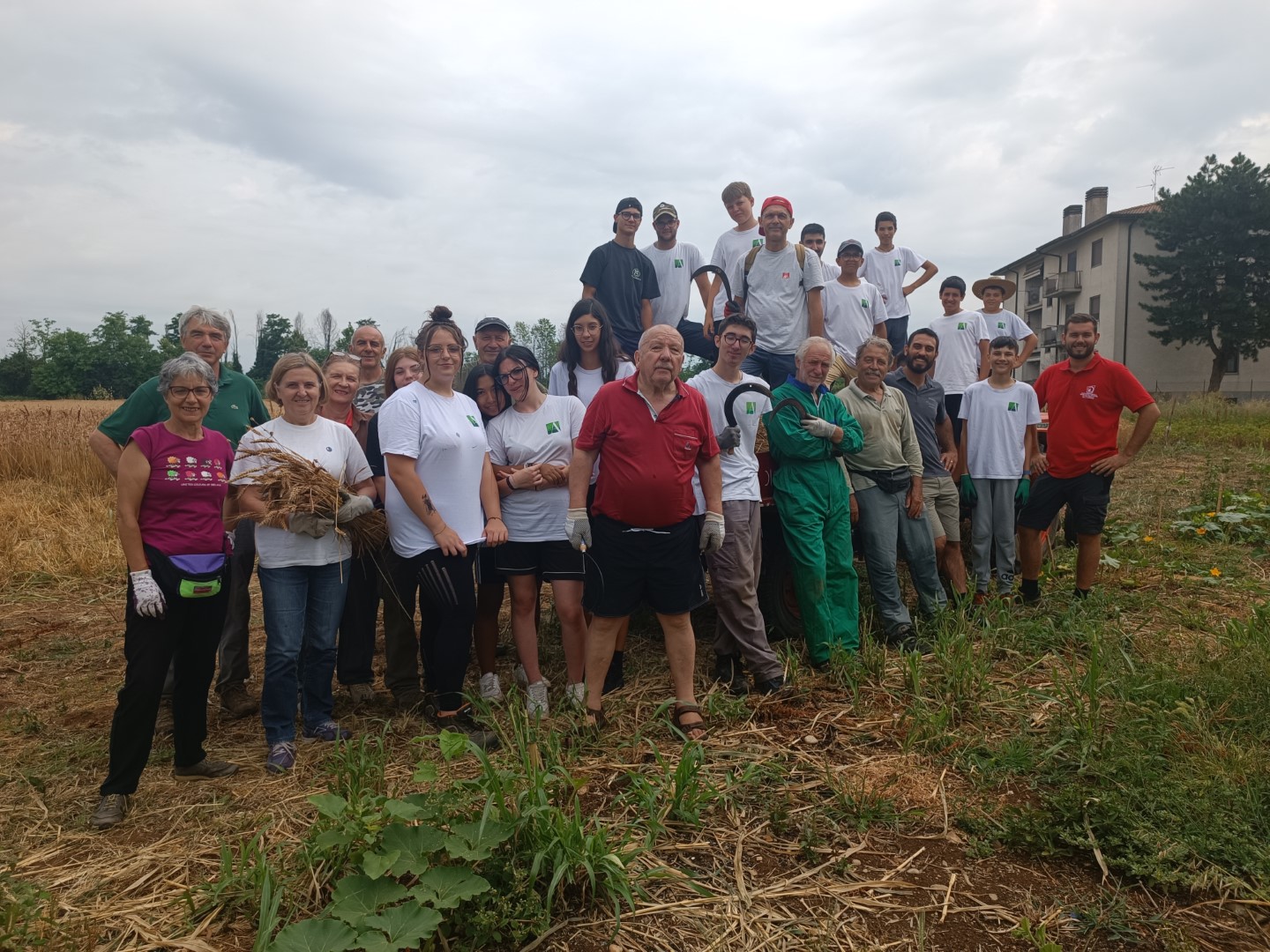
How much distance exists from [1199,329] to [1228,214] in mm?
5076

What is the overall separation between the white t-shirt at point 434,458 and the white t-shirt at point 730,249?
9.28ft

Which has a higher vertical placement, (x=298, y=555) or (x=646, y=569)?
(x=298, y=555)

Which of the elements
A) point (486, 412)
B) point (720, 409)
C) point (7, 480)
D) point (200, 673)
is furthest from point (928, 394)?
point (7, 480)

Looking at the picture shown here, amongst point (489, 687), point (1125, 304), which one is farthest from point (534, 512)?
point (1125, 304)

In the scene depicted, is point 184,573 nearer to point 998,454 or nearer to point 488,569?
point 488,569

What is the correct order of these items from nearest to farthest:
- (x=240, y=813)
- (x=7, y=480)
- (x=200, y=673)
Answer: (x=240, y=813) < (x=200, y=673) < (x=7, y=480)

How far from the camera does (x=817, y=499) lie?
15.3ft

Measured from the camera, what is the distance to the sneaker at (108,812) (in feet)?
10.5

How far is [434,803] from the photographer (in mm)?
2789

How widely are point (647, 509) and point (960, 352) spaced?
4.45m

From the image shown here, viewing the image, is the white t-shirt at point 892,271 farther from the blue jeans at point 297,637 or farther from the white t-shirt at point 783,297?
the blue jeans at point 297,637

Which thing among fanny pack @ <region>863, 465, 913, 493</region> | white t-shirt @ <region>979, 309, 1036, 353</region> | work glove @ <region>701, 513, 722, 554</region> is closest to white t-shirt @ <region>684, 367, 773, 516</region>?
work glove @ <region>701, 513, 722, 554</region>

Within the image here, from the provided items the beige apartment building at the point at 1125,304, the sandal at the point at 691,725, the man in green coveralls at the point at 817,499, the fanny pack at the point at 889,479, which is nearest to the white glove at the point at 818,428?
the man in green coveralls at the point at 817,499

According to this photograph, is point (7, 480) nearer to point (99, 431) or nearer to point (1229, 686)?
point (99, 431)
